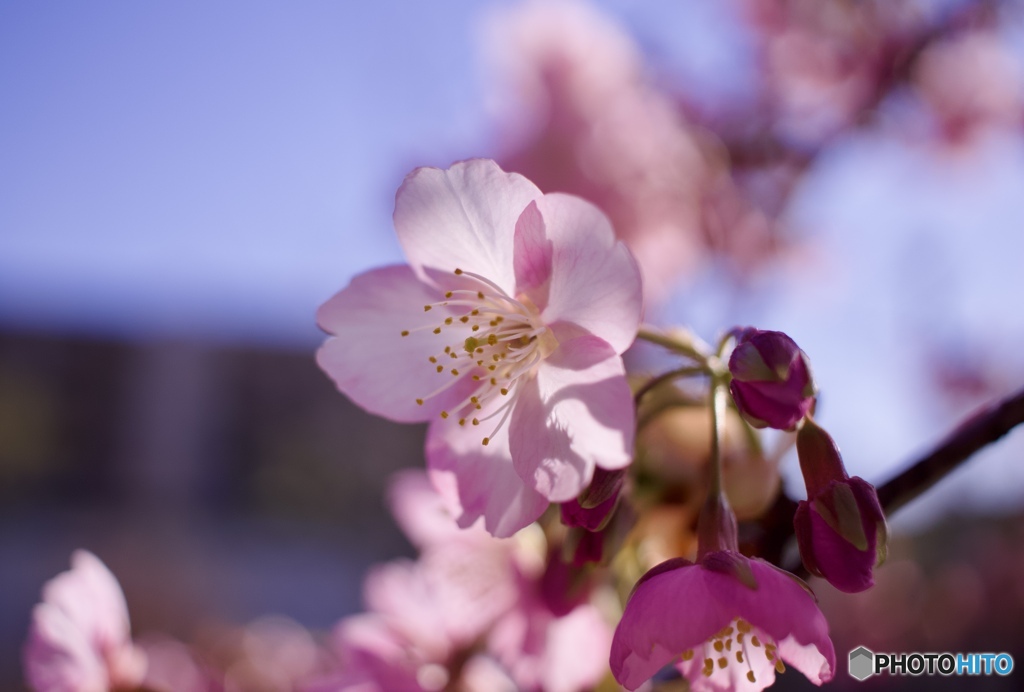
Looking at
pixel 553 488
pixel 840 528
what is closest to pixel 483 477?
pixel 553 488

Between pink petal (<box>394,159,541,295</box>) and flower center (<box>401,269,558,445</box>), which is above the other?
pink petal (<box>394,159,541,295</box>)

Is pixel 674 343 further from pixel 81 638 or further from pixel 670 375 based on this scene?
pixel 81 638

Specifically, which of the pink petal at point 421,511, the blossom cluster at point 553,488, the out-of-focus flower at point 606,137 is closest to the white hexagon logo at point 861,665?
the blossom cluster at point 553,488

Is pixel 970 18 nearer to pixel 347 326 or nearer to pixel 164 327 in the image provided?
pixel 347 326

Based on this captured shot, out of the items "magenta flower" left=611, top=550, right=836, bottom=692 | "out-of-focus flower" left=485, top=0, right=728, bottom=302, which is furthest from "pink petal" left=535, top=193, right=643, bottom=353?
"out-of-focus flower" left=485, top=0, right=728, bottom=302

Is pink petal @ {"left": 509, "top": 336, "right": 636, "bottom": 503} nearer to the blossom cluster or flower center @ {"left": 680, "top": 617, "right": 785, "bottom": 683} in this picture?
the blossom cluster

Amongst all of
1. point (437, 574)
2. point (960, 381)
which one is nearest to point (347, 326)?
point (437, 574)
